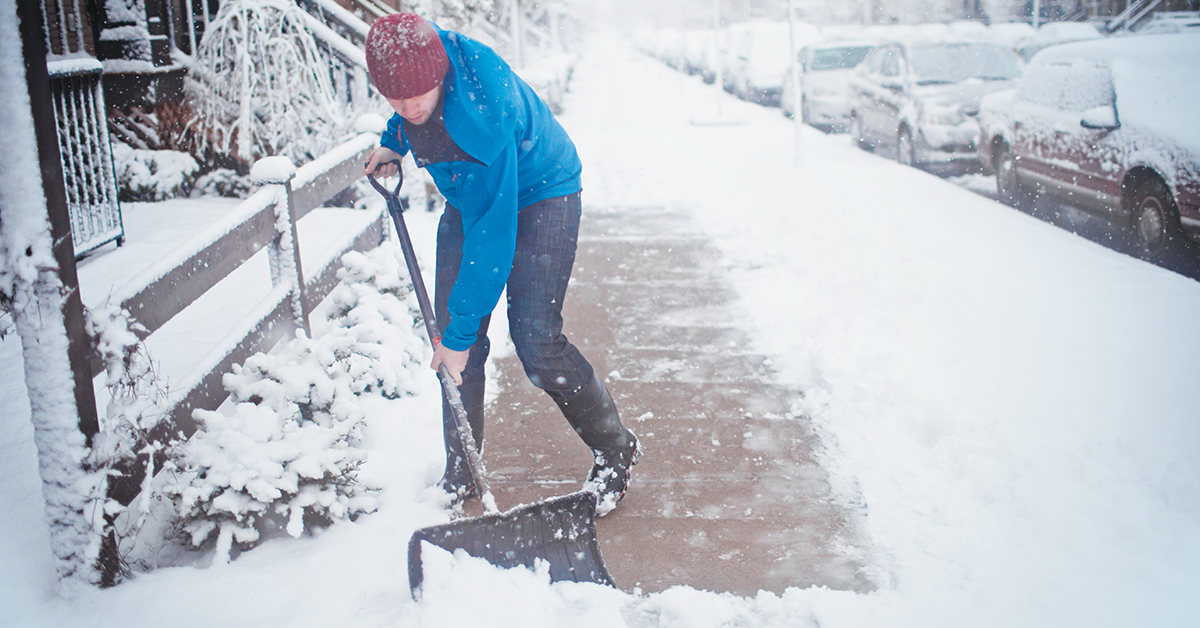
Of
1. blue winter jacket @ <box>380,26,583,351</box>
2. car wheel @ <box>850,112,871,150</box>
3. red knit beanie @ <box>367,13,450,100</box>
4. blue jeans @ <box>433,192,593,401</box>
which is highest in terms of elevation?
red knit beanie @ <box>367,13,450,100</box>

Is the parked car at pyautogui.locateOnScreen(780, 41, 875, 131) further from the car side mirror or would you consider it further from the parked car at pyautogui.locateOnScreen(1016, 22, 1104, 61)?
the parked car at pyautogui.locateOnScreen(1016, 22, 1104, 61)

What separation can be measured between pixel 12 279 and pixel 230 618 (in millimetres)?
1076

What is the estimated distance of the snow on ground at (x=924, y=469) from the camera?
7.84ft

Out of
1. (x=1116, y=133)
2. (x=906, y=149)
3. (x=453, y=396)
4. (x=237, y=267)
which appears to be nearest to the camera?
(x=453, y=396)

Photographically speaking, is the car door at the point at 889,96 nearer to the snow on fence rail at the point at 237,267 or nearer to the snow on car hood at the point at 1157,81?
the snow on car hood at the point at 1157,81

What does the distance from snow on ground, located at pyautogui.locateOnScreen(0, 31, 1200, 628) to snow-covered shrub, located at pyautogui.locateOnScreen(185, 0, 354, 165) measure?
12.1 ft

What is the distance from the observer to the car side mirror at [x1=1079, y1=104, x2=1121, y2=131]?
6.66 m

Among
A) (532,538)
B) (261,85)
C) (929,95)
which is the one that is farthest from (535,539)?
(929,95)

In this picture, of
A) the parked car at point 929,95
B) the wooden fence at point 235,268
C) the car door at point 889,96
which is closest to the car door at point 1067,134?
the parked car at point 929,95

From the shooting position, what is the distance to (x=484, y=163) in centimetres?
223

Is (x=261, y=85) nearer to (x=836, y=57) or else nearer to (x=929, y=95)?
(x=929, y=95)

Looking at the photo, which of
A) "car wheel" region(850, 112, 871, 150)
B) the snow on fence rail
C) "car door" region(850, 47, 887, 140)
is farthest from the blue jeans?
"car wheel" region(850, 112, 871, 150)

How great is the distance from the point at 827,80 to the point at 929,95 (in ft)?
14.5

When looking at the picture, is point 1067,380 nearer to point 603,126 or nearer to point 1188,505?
point 1188,505
